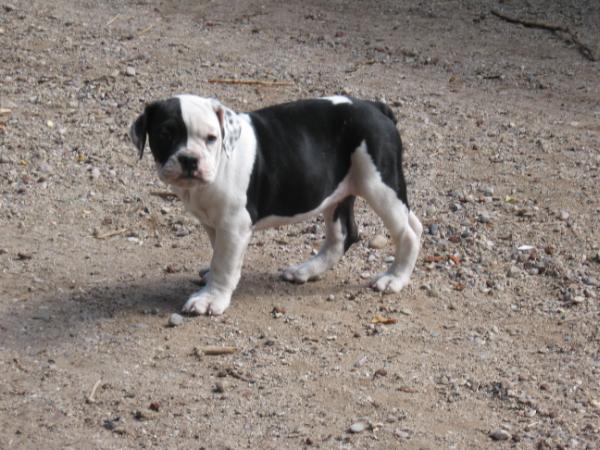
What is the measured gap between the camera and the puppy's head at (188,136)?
560 cm

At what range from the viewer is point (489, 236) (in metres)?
7.32

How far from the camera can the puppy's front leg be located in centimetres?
598

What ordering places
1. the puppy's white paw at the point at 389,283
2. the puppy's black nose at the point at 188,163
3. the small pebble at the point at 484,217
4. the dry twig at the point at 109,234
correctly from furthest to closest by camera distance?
the small pebble at the point at 484,217 → the dry twig at the point at 109,234 → the puppy's white paw at the point at 389,283 → the puppy's black nose at the point at 188,163

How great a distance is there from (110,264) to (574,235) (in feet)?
9.22

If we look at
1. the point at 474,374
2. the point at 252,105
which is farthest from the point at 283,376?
the point at 252,105

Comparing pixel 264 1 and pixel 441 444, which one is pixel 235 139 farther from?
pixel 264 1

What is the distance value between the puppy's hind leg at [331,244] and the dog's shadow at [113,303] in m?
0.06

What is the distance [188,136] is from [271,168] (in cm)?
56

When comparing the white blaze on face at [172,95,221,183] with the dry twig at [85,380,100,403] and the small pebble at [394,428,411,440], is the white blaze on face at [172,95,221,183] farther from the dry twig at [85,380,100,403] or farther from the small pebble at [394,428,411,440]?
the small pebble at [394,428,411,440]

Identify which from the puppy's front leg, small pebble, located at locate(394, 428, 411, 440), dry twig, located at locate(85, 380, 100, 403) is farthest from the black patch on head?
small pebble, located at locate(394, 428, 411, 440)

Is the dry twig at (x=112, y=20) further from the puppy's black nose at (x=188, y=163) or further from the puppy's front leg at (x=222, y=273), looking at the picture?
the puppy's black nose at (x=188, y=163)

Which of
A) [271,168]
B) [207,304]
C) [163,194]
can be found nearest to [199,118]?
[271,168]

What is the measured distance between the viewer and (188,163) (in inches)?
220

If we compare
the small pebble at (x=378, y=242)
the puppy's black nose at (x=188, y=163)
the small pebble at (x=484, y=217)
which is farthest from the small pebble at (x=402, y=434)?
the small pebble at (x=484, y=217)
